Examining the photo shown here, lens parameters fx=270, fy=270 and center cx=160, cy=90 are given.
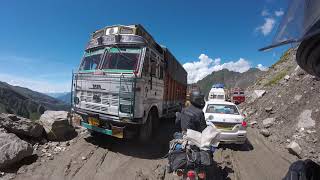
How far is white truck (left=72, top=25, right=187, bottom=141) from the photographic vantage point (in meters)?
7.56

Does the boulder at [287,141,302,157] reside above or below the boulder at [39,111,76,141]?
below

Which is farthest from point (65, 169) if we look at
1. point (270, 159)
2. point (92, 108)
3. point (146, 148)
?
point (270, 159)

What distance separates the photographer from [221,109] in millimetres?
10195

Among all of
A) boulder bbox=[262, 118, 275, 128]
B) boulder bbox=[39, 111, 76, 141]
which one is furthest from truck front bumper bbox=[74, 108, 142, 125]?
boulder bbox=[262, 118, 275, 128]

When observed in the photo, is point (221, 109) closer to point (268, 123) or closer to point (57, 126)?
point (268, 123)

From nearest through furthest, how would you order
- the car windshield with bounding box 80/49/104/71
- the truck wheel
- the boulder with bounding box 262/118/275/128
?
the truck wheel
the car windshield with bounding box 80/49/104/71
the boulder with bounding box 262/118/275/128

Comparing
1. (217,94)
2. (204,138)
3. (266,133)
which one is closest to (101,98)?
(204,138)

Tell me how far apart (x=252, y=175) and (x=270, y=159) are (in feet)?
7.09

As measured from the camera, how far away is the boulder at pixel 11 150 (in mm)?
6164

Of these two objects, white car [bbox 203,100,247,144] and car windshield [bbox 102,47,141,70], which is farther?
white car [bbox 203,100,247,144]

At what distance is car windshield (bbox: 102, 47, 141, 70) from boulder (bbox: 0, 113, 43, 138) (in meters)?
2.73

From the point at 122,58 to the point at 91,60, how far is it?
1318 mm

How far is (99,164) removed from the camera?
7.01 m

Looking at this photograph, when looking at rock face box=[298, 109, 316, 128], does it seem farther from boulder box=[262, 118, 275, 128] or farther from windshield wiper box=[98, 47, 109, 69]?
windshield wiper box=[98, 47, 109, 69]
